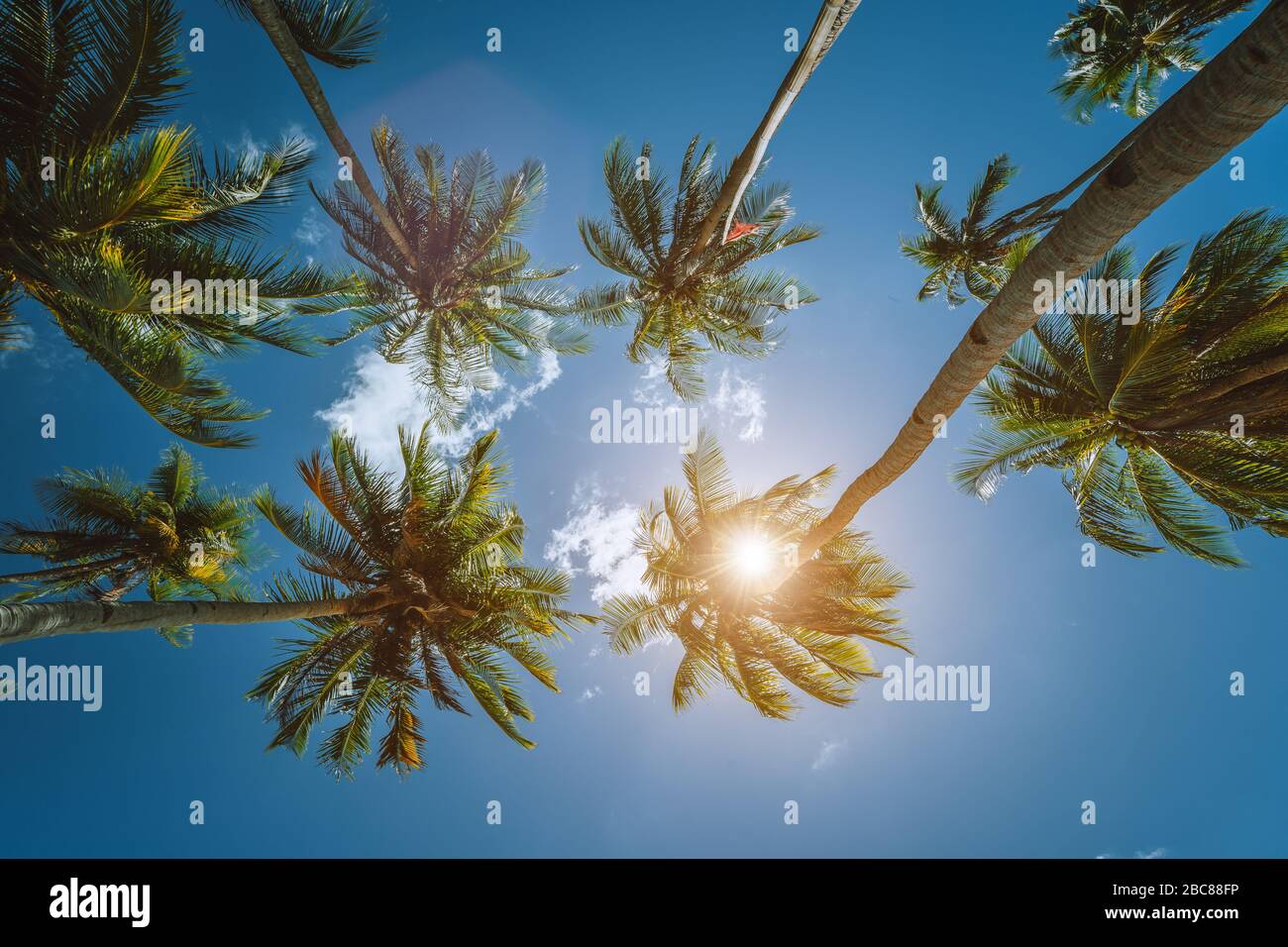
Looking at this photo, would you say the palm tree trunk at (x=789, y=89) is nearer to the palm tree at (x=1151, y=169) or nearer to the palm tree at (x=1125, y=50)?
the palm tree at (x=1151, y=169)

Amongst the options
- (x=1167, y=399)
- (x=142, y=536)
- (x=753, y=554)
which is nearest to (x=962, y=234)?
(x=1167, y=399)

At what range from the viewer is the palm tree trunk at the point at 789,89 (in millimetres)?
3580

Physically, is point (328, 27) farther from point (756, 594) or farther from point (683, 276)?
point (756, 594)

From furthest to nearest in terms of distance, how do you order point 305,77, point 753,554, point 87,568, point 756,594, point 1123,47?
point 87,568, point 1123,47, point 756,594, point 753,554, point 305,77

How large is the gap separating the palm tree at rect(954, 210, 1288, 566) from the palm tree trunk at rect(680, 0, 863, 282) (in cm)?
443

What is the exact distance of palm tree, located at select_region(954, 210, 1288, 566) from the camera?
20.8ft

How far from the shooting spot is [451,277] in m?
10.4

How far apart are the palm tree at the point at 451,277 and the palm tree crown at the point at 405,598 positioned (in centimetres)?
258

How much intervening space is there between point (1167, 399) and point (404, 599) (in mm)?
11379

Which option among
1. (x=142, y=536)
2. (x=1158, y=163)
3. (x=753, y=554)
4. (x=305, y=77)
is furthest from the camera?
(x=142, y=536)

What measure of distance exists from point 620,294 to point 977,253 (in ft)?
18.2

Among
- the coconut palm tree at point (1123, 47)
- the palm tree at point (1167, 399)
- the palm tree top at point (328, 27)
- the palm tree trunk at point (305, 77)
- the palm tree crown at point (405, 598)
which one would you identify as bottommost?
the palm tree crown at point (405, 598)

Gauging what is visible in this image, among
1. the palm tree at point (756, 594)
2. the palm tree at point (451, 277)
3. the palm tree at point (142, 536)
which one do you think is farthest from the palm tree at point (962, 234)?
the palm tree at point (142, 536)

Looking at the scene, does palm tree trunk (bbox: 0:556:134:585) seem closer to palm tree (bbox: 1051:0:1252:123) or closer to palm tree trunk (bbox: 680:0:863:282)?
palm tree trunk (bbox: 680:0:863:282)
